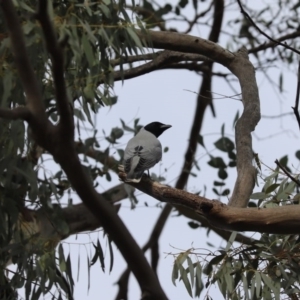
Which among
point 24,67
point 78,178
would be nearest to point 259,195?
point 78,178

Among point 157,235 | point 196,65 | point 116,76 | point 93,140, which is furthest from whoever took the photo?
point 157,235

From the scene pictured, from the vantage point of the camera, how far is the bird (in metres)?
4.25

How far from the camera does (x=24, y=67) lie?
233 centimetres

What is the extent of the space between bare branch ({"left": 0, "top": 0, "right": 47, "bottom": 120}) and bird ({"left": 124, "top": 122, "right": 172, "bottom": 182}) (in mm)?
1656

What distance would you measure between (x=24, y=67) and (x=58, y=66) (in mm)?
86

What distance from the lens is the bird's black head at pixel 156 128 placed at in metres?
5.81

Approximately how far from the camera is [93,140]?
5.83m

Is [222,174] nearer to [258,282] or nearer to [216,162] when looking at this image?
[216,162]

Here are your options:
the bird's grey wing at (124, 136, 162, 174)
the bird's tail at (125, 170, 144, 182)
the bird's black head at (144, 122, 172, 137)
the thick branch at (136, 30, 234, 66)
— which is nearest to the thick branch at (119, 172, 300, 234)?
the bird's tail at (125, 170, 144, 182)

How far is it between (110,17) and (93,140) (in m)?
2.25

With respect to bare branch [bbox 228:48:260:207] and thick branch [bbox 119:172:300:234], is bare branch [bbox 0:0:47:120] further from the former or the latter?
bare branch [bbox 228:48:260:207]

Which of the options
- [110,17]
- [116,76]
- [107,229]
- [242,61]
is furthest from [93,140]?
[107,229]

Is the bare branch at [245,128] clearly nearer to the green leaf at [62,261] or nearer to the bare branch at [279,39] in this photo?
the green leaf at [62,261]

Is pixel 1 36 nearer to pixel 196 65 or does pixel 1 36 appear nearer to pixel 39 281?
pixel 39 281
